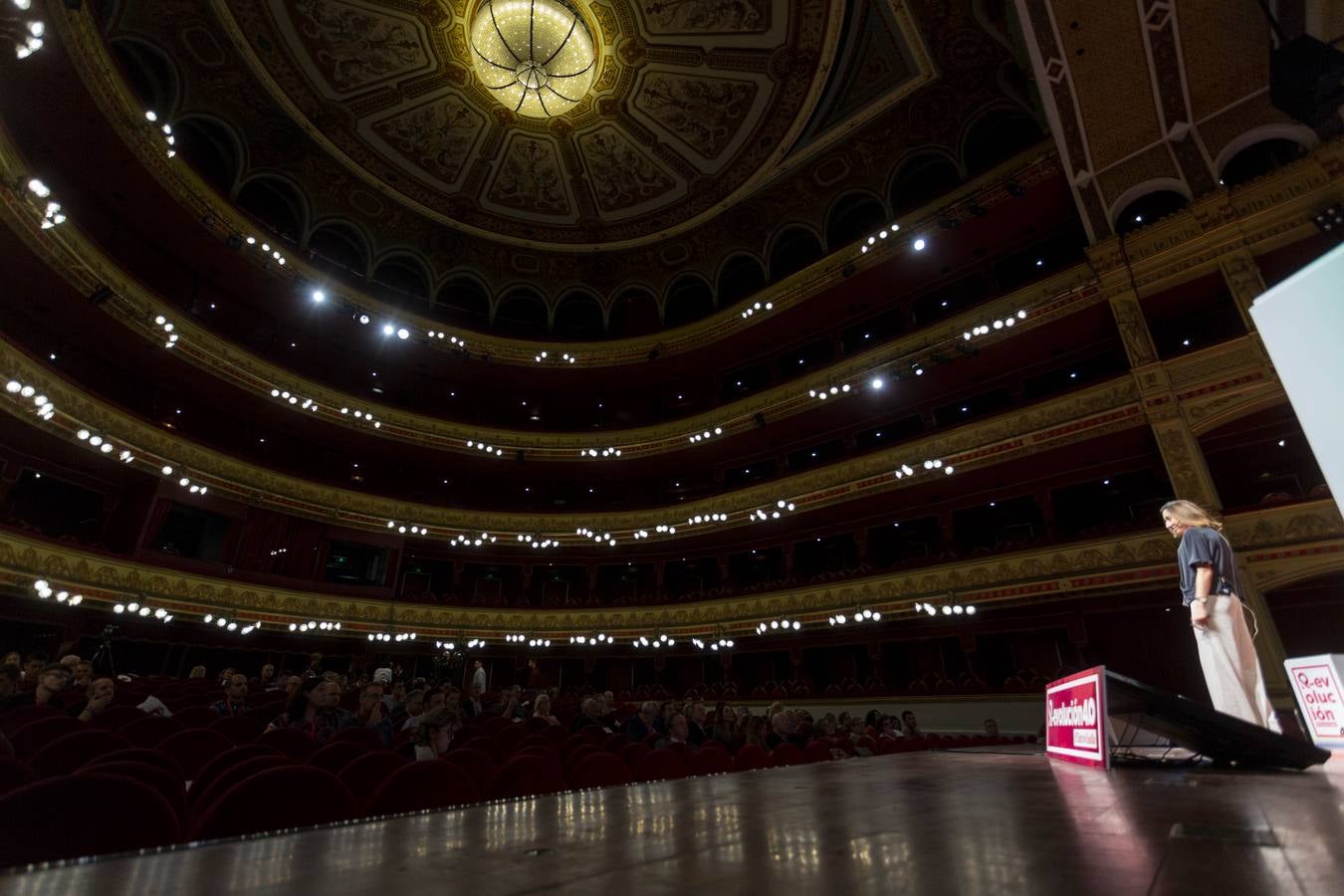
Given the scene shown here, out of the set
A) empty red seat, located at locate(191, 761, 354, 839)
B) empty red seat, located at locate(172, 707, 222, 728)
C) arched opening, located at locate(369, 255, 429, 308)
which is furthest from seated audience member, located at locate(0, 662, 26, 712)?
arched opening, located at locate(369, 255, 429, 308)

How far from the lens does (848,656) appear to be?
15.8 meters

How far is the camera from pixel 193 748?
3.75 m

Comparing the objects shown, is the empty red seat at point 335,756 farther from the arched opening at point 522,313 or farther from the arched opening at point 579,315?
the arched opening at point 579,315

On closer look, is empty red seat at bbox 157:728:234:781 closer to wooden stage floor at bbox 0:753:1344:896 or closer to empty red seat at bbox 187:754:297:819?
empty red seat at bbox 187:754:297:819

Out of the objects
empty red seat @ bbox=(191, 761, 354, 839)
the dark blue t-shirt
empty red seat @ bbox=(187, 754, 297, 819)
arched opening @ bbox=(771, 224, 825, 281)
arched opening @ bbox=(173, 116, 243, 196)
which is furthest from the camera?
arched opening @ bbox=(771, 224, 825, 281)

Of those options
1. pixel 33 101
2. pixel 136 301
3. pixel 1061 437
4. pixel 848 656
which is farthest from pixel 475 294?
pixel 1061 437

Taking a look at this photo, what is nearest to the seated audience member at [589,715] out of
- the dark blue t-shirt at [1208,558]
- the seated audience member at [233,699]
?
the seated audience member at [233,699]

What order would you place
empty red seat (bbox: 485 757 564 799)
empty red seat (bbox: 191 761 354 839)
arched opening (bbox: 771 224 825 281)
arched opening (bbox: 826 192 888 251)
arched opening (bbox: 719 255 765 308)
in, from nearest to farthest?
empty red seat (bbox: 191 761 354 839)
empty red seat (bbox: 485 757 564 799)
arched opening (bbox: 826 192 888 251)
arched opening (bbox: 771 224 825 281)
arched opening (bbox: 719 255 765 308)

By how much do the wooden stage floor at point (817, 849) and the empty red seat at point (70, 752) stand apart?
2312 millimetres

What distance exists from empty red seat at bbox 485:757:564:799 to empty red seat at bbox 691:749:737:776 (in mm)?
1351

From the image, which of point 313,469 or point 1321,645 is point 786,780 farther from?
point 313,469

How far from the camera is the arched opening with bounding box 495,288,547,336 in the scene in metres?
21.6

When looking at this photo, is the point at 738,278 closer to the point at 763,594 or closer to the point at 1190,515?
the point at 763,594

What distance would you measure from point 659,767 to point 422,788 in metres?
1.96
